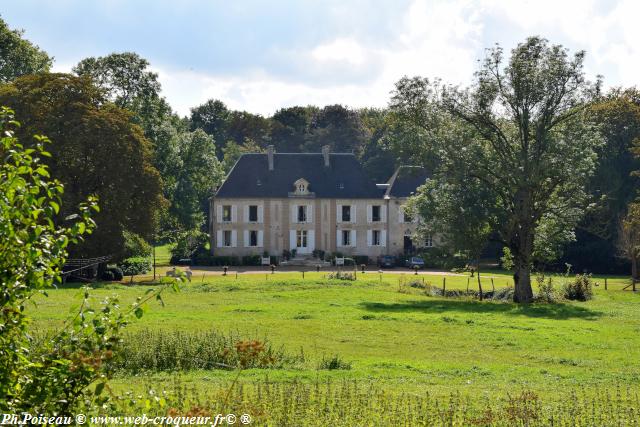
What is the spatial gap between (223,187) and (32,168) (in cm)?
5985

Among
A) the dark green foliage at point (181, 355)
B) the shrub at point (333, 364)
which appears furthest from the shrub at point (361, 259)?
the shrub at point (333, 364)

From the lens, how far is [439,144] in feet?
123

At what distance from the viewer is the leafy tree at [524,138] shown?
118 ft

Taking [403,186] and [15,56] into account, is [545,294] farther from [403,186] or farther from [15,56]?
[15,56]

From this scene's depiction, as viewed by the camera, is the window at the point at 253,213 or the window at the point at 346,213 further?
the window at the point at 346,213

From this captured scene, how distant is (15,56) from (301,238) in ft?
81.8

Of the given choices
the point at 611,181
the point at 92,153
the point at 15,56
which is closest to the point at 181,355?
the point at 92,153

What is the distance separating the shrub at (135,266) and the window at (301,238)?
45.7 ft

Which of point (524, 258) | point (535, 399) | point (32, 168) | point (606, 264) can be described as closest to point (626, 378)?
point (535, 399)

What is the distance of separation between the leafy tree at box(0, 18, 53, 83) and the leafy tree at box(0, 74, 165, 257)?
1332 centimetres

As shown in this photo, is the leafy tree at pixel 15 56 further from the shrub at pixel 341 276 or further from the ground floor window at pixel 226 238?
the shrub at pixel 341 276

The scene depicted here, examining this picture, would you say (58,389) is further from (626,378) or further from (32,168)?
(626,378)

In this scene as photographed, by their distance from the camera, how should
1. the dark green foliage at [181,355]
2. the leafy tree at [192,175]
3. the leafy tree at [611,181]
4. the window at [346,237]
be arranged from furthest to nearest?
the window at [346,237]
the leafy tree at [192,175]
the leafy tree at [611,181]
the dark green foliage at [181,355]

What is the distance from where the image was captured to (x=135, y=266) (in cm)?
5309
